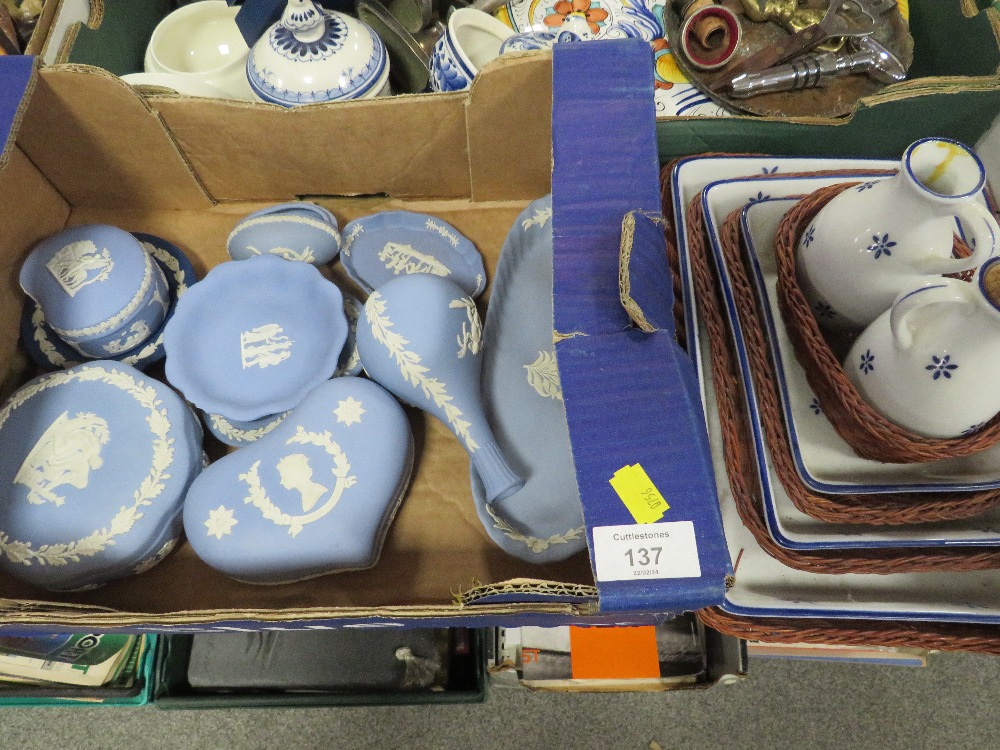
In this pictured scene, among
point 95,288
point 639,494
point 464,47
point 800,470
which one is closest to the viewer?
point 639,494

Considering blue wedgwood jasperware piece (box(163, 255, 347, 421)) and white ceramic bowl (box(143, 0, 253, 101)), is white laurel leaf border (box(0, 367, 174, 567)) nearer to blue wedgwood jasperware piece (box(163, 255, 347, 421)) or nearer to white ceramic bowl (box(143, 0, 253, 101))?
blue wedgwood jasperware piece (box(163, 255, 347, 421))

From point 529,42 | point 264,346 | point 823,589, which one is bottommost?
point 823,589

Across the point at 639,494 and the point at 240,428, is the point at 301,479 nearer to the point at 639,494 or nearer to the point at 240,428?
the point at 240,428

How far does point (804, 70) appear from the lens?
68 centimetres

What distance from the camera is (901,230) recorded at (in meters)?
0.40

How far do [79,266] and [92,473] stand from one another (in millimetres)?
189

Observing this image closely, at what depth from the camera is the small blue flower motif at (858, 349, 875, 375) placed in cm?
41

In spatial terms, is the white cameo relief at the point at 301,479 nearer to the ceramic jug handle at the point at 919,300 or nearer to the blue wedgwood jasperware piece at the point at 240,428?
the blue wedgwood jasperware piece at the point at 240,428

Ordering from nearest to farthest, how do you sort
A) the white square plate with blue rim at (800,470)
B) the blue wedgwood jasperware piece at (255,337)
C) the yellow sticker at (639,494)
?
the yellow sticker at (639,494)
the white square plate with blue rim at (800,470)
the blue wedgwood jasperware piece at (255,337)

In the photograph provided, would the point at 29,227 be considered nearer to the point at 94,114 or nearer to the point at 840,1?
the point at 94,114

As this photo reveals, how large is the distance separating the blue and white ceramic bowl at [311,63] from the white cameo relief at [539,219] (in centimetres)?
20

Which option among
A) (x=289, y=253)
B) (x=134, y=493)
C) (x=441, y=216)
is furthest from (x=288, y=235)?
(x=134, y=493)

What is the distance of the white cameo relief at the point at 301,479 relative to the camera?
1.64 ft

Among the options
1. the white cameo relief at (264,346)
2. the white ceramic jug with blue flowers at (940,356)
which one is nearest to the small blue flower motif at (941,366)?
the white ceramic jug with blue flowers at (940,356)
